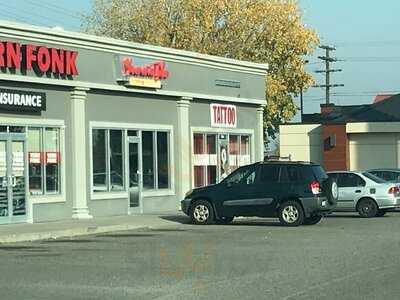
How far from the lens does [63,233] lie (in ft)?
63.0

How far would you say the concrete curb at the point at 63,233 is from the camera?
1801cm

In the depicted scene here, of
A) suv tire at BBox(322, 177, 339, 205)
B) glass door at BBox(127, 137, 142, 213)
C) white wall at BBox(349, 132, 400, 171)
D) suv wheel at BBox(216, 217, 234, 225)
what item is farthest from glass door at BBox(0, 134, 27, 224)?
white wall at BBox(349, 132, 400, 171)

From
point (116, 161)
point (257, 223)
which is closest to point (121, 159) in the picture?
point (116, 161)

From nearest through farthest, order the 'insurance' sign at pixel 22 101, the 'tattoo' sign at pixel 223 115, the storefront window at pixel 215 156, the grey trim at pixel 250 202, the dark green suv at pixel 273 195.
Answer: the 'insurance' sign at pixel 22 101, the dark green suv at pixel 273 195, the grey trim at pixel 250 202, the storefront window at pixel 215 156, the 'tattoo' sign at pixel 223 115

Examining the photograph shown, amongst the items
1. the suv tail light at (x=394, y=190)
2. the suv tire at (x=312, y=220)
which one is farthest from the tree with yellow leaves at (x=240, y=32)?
the suv tire at (x=312, y=220)

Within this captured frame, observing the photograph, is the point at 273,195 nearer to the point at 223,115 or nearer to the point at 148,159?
the point at 148,159

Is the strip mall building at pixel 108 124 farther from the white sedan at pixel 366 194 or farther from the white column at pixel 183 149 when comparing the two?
the white sedan at pixel 366 194

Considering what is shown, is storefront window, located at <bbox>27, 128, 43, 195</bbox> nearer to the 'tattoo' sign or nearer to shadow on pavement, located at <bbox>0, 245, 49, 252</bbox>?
shadow on pavement, located at <bbox>0, 245, 49, 252</bbox>

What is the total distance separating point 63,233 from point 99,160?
570 centimetres

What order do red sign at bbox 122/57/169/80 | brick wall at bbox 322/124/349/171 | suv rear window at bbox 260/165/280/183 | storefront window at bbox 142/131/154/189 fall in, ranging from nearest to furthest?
suv rear window at bbox 260/165/280/183
red sign at bbox 122/57/169/80
storefront window at bbox 142/131/154/189
brick wall at bbox 322/124/349/171

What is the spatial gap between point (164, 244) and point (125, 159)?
355 inches

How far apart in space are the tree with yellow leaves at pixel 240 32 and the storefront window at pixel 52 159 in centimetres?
2041

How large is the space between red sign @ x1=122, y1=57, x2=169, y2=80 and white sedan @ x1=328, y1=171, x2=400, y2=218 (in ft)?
22.0

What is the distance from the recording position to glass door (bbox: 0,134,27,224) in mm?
21328
